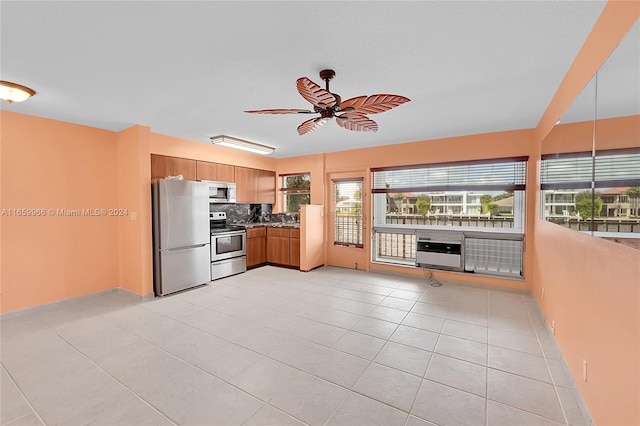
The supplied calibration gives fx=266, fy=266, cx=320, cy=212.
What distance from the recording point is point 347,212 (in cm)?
590

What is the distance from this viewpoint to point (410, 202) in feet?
17.2

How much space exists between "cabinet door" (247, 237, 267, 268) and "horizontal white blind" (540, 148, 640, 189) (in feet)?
16.4

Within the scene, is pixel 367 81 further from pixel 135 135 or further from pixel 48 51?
pixel 135 135

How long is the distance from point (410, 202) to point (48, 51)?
202 inches

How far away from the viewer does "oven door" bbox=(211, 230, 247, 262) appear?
Answer: 4.93 metres

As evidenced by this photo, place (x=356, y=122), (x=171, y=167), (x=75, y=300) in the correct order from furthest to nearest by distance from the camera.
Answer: (x=171, y=167) → (x=75, y=300) → (x=356, y=122)

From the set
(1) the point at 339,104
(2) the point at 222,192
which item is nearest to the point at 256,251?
(2) the point at 222,192

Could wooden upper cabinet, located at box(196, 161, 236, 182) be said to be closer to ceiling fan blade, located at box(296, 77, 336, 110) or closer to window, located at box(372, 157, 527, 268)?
window, located at box(372, 157, 527, 268)

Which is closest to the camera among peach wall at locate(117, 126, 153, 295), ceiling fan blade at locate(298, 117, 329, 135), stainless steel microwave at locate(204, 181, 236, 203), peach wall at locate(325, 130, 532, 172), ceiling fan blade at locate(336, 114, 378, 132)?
ceiling fan blade at locate(336, 114, 378, 132)

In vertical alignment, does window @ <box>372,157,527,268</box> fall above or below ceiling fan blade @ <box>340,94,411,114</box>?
below

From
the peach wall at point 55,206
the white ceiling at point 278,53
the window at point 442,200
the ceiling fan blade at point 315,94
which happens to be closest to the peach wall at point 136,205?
the peach wall at point 55,206

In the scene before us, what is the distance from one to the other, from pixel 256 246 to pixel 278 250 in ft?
1.62

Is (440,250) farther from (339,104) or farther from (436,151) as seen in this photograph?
(339,104)

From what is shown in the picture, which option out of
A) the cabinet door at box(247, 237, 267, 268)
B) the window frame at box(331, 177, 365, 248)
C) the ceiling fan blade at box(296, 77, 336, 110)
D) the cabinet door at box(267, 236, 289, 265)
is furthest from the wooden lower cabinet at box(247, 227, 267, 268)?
the ceiling fan blade at box(296, 77, 336, 110)
